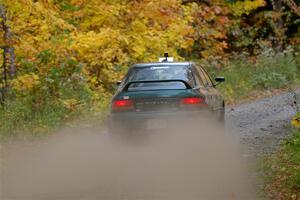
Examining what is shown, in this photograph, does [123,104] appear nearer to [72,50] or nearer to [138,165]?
[138,165]

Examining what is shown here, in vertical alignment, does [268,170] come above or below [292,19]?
below

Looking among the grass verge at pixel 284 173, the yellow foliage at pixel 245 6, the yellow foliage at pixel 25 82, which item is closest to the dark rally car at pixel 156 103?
the grass verge at pixel 284 173

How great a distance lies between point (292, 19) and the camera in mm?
29688

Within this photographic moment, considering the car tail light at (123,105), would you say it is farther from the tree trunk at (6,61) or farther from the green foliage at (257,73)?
the green foliage at (257,73)

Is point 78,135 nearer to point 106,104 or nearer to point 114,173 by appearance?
point 106,104

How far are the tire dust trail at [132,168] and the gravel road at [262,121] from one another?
484mm

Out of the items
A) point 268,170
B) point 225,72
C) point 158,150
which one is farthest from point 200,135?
point 225,72

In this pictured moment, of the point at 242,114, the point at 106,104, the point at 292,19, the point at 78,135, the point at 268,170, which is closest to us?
the point at 268,170

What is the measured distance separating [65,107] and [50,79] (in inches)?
29.3

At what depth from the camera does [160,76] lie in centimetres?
1155

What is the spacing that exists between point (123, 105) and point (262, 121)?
5730 mm

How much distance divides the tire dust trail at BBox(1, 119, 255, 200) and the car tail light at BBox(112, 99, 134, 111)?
497 mm

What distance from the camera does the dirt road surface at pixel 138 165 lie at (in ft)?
27.4

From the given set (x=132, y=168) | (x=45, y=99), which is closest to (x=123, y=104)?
(x=132, y=168)
